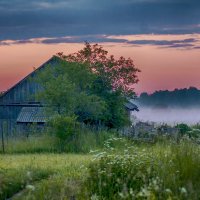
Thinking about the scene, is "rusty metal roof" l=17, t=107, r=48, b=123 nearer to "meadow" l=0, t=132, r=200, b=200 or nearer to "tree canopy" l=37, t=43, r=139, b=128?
"tree canopy" l=37, t=43, r=139, b=128

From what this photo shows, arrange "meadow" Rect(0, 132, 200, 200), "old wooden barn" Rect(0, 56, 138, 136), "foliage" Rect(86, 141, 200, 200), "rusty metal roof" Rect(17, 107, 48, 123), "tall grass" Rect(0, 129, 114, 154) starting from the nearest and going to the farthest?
1. "meadow" Rect(0, 132, 200, 200)
2. "foliage" Rect(86, 141, 200, 200)
3. "tall grass" Rect(0, 129, 114, 154)
4. "rusty metal roof" Rect(17, 107, 48, 123)
5. "old wooden barn" Rect(0, 56, 138, 136)

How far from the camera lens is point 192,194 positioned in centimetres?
989

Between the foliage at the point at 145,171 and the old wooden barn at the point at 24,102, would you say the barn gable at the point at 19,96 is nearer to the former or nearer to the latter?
the old wooden barn at the point at 24,102

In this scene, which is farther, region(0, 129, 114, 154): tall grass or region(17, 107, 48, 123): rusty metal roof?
region(17, 107, 48, 123): rusty metal roof

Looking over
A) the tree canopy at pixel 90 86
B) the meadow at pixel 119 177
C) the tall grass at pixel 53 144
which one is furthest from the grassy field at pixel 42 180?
the tree canopy at pixel 90 86

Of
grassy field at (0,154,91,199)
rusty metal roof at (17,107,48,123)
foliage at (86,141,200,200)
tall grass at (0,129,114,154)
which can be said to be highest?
foliage at (86,141,200,200)

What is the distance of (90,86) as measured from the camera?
1393 inches

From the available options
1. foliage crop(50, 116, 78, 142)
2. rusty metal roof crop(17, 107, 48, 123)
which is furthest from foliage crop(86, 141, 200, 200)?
rusty metal roof crop(17, 107, 48, 123)

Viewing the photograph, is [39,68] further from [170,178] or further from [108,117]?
[170,178]

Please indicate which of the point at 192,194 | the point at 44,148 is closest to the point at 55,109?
the point at 44,148

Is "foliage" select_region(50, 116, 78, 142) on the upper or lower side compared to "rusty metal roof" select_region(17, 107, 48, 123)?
upper

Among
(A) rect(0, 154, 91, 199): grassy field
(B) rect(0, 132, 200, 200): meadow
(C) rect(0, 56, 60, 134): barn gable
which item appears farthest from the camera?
(C) rect(0, 56, 60, 134): barn gable

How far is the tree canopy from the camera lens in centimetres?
3177

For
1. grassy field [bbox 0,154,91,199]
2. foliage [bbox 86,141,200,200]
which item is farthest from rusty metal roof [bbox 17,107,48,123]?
foliage [bbox 86,141,200,200]
